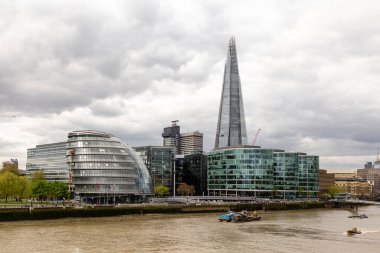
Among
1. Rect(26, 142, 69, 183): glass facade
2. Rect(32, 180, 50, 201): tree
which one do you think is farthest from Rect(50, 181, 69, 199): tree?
Rect(26, 142, 69, 183): glass facade

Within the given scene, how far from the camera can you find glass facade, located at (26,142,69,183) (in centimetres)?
16362

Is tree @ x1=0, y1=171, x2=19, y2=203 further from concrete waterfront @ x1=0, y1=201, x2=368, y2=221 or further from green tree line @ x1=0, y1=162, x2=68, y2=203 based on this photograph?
concrete waterfront @ x1=0, y1=201, x2=368, y2=221

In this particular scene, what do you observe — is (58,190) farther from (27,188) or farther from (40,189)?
(27,188)

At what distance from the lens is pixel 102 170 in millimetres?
143000

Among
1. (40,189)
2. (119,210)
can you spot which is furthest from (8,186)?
(119,210)

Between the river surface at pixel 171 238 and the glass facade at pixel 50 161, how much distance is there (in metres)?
75.6

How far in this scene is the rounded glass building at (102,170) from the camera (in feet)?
469

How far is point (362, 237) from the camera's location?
72.1 m

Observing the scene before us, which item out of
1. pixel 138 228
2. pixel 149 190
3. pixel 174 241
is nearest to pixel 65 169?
pixel 149 190

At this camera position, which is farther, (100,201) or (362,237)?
(100,201)

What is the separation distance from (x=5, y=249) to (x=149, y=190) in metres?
101

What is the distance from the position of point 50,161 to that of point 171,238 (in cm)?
11441

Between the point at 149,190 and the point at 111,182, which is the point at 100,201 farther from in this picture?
the point at 149,190

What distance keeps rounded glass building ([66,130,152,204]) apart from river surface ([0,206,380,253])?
170 ft
